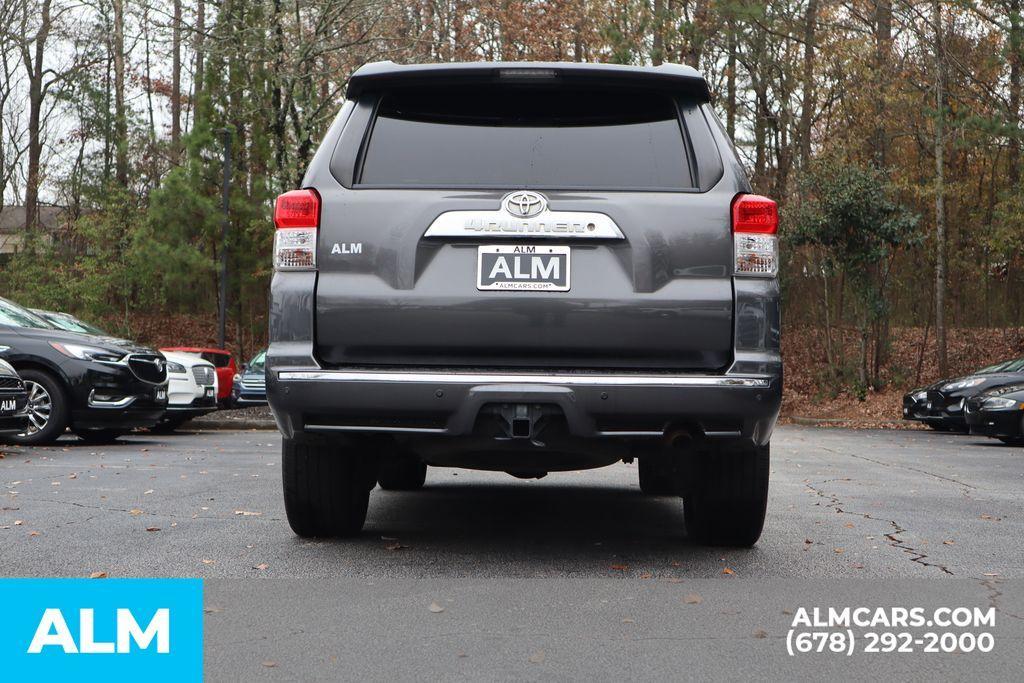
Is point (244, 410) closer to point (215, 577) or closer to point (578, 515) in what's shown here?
point (578, 515)

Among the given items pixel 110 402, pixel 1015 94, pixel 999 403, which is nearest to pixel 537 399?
pixel 110 402

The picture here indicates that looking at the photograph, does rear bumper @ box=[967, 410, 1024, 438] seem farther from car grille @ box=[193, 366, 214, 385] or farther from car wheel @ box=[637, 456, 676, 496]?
car grille @ box=[193, 366, 214, 385]

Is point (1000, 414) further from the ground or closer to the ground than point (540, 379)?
closer to the ground

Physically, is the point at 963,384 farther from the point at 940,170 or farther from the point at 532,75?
the point at 532,75

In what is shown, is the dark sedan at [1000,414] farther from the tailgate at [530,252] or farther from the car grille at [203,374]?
the tailgate at [530,252]

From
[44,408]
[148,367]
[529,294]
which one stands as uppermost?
[529,294]

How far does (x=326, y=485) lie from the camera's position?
229 inches

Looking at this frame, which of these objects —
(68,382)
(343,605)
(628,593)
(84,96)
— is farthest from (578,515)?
(84,96)

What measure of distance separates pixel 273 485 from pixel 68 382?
5.46 meters

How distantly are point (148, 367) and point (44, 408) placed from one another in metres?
1.41

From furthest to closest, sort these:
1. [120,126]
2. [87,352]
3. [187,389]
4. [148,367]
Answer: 1. [120,126]
2. [187,389]
3. [148,367]
4. [87,352]

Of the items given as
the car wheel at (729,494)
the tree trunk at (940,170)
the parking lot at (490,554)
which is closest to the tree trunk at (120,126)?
the tree trunk at (940,170)

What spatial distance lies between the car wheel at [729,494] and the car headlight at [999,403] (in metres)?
11.5

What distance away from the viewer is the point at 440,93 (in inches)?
213
